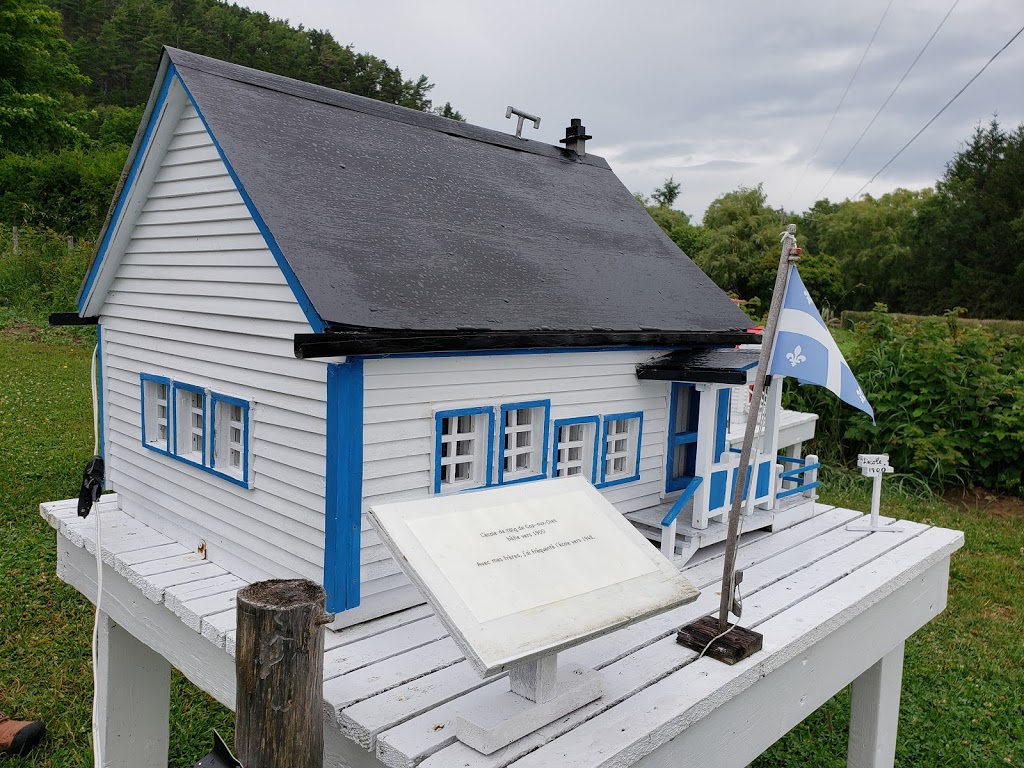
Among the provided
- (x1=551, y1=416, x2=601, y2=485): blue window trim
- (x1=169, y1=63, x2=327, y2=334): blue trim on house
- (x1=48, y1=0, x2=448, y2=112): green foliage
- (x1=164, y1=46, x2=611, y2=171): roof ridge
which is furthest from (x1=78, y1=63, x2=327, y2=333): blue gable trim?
(x1=48, y1=0, x2=448, y2=112): green foliage

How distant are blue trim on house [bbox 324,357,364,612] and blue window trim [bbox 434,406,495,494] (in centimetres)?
46

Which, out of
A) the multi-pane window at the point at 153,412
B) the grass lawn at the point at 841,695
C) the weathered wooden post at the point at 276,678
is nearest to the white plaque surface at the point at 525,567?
the weathered wooden post at the point at 276,678

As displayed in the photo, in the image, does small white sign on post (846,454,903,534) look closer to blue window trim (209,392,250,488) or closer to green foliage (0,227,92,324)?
blue window trim (209,392,250,488)

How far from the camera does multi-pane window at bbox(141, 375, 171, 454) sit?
16.3 ft

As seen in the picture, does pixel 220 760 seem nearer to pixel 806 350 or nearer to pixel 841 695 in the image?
pixel 806 350

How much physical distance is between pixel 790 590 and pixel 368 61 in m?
50.4

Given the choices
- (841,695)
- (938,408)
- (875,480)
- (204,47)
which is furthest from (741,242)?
(875,480)

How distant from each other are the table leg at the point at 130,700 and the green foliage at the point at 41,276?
17.1 meters

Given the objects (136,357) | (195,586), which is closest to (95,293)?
(136,357)

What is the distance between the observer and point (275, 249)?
3.50 meters

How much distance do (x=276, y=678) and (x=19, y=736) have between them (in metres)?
4.64

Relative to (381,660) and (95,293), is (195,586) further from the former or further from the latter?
(95,293)

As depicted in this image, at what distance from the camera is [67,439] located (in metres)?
11.5

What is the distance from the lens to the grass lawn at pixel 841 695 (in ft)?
20.0
